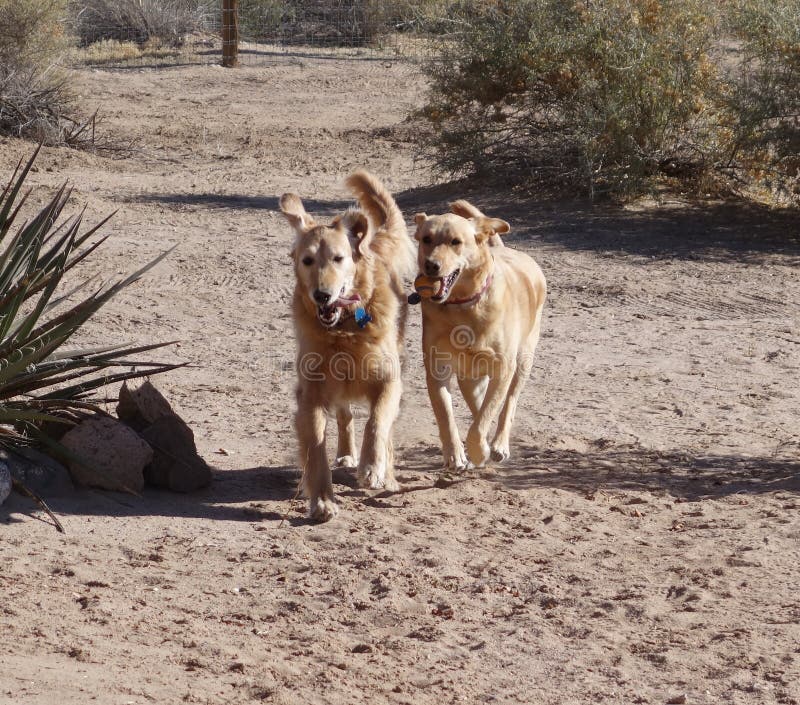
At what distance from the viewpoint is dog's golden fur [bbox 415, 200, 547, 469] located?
6.39 meters

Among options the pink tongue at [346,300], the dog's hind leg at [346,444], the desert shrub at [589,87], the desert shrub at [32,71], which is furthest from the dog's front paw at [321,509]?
the desert shrub at [32,71]

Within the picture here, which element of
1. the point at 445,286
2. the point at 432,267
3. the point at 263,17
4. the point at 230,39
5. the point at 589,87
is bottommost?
the point at 445,286

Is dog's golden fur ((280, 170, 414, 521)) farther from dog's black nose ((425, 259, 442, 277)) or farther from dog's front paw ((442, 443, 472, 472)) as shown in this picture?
dog's front paw ((442, 443, 472, 472))

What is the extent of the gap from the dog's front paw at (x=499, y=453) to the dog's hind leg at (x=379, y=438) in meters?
0.77

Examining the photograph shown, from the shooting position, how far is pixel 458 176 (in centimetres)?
1595

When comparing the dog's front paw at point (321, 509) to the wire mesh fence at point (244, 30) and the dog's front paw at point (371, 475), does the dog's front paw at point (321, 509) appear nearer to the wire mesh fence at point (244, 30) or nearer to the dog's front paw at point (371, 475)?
the dog's front paw at point (371, 475)

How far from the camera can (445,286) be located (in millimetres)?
6371

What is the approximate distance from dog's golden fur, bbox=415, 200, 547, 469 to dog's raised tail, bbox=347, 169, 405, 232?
413 millimetres

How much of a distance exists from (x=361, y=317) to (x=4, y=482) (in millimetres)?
1905

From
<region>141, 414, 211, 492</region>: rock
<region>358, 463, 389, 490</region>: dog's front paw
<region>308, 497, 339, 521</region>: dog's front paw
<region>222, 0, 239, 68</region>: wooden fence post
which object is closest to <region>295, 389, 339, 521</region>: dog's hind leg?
<region>308, 497, 339, 521</region>: dog's front paw

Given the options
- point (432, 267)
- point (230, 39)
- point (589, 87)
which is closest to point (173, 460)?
point (432, 267)

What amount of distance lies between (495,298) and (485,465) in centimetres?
111

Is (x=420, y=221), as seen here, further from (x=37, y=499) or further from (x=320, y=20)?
(x=320, y=20)

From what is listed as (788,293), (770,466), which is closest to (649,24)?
(788,293)
